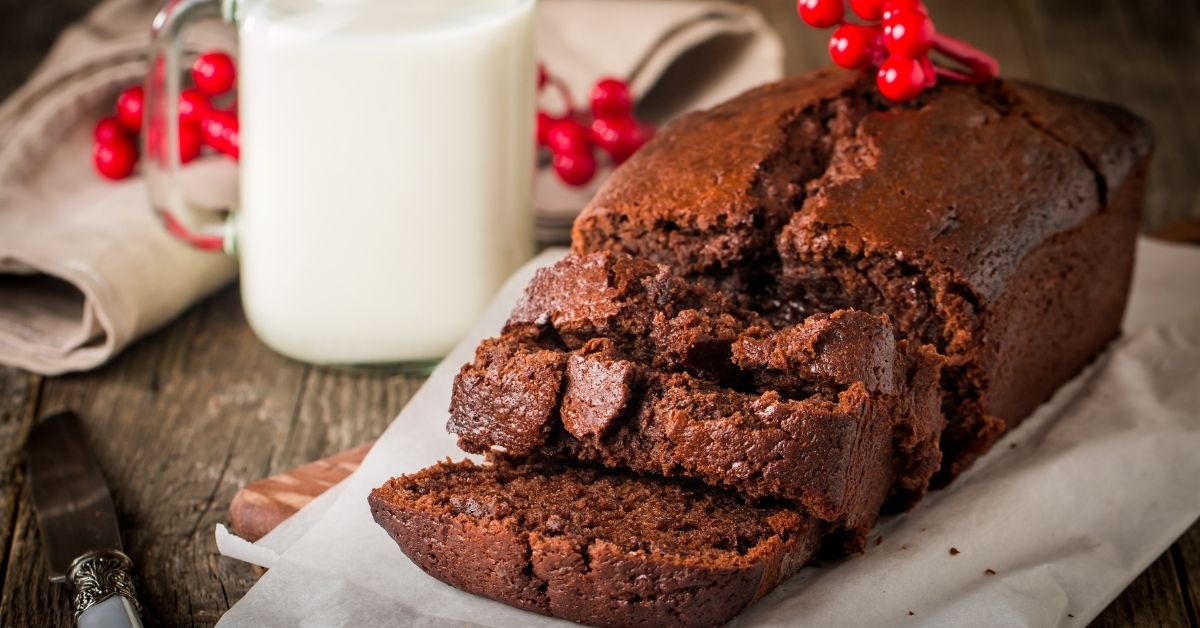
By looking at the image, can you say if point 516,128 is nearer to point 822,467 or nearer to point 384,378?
point 384,378

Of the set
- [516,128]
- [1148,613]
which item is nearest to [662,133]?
[516,128]

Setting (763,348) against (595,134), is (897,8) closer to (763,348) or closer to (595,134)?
(763,348)

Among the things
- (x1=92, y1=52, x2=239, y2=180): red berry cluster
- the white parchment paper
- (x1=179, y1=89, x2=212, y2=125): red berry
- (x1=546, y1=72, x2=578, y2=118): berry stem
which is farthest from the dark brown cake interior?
(x1=546, y1=72, x2=578, y2=118): berry stem

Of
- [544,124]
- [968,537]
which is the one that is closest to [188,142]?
[544,124]

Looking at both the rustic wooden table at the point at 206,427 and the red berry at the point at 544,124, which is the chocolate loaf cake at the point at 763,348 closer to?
the rustic wooden table at the point at 206,427

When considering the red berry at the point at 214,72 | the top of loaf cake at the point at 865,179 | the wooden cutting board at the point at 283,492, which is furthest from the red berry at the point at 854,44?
the red berry at the point at 214,72
